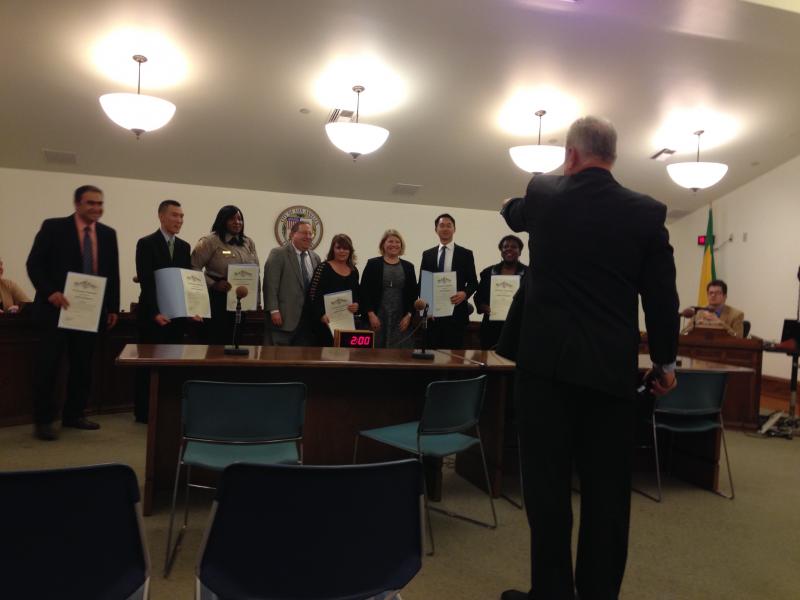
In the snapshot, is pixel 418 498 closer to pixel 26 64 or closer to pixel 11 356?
pixel 11 356

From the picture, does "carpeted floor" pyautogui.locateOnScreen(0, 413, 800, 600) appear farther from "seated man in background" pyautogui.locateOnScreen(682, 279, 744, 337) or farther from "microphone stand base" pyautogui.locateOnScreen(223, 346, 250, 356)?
"seated man in background" pyautogui.locateOnScreen(682, 279, 744, 337)

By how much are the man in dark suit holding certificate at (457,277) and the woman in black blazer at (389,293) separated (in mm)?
250

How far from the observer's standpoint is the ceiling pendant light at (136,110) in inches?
179

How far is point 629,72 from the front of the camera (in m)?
5.47

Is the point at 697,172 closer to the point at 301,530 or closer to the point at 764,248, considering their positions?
the point at 764,248

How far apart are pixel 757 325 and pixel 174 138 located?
813 cm

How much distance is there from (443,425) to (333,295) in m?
1.59

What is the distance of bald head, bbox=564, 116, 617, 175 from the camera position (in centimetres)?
→ 177

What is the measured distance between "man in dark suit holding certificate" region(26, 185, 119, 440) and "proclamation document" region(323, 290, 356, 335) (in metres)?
1.61

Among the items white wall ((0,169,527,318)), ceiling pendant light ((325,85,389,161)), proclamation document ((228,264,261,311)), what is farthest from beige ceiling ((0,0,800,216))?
proclamation document ((228,264,261,311))

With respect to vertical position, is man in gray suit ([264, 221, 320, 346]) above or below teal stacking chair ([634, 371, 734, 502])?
above

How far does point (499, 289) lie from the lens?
4434mm

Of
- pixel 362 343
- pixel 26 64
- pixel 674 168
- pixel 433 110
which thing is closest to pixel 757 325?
pixel 674 168

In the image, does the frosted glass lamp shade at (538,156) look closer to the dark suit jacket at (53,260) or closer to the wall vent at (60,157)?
the dark suit jacket at (53,260)
